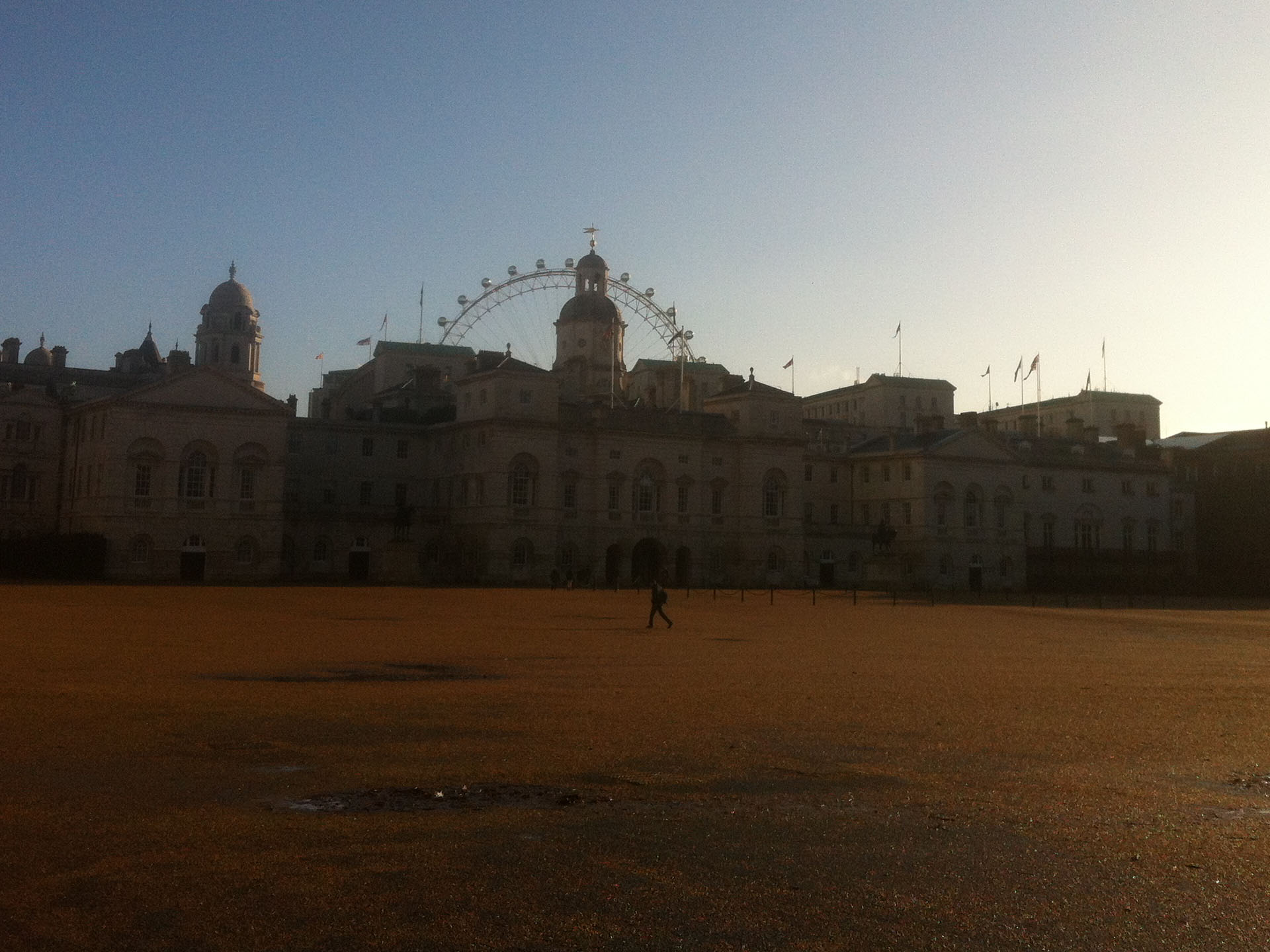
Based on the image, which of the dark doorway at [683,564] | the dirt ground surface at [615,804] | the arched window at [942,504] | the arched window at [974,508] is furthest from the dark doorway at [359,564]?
the dirt ground surface at [615,804]

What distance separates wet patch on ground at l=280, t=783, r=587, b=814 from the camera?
12.5 metres

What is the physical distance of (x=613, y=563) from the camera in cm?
9056

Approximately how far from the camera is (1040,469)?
10775 cm

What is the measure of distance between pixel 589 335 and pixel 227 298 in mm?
31604

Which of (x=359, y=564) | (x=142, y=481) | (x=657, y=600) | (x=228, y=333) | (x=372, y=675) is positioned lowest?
(x=372, y=675)

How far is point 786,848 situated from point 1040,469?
102 metres

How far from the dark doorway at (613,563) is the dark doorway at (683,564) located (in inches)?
177

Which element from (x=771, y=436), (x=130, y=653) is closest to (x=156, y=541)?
(x=771, y=436)

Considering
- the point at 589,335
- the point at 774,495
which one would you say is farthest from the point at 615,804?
the point at 589,335

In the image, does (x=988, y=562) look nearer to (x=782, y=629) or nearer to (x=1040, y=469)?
(x=1040, y=469)

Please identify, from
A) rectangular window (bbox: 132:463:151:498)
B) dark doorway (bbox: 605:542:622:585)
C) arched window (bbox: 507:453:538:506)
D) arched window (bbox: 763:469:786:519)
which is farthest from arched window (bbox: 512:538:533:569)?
rectangular window (bbox: 132:463:151:498)

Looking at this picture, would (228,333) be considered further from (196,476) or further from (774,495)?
(774,495)

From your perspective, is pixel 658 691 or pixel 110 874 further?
pixel 658 691

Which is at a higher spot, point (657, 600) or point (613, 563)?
point (613, 563)
